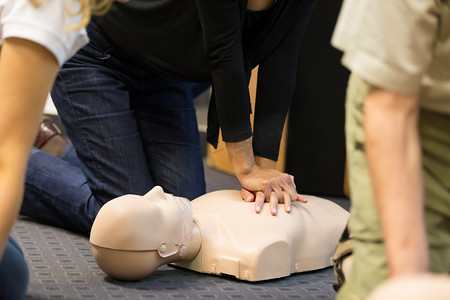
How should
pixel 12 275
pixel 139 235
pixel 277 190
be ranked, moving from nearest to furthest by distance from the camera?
pixel 12 275
pixel 139 235
pixel 277 190

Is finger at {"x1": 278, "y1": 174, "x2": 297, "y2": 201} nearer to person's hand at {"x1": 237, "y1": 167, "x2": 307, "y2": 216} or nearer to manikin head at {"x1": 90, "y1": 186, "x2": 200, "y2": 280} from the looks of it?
person's hand at {"x1": 237, "y1": 167, "x2": 307, "y2": 216}

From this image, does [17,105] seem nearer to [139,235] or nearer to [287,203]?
[139,235]

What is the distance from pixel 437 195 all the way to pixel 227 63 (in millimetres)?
781

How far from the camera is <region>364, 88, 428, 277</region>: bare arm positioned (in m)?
0.62

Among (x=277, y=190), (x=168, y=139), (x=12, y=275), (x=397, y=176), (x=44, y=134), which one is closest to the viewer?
(x=397, y=176)

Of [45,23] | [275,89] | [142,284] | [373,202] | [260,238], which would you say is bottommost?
[142,284]

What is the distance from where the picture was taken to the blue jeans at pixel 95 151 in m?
1.68

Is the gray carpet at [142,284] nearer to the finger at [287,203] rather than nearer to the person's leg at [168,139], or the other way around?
the finger at [287,203]

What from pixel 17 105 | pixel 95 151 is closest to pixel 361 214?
pixel 17 105

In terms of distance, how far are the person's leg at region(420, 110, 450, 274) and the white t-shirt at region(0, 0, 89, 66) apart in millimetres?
457

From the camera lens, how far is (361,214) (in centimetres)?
75

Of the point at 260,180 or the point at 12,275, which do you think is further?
the point at 260,180

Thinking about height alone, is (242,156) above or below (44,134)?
above

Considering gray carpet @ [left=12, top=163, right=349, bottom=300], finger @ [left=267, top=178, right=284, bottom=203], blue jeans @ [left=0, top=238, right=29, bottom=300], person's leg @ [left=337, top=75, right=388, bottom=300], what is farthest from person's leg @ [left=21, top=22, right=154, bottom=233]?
person's leg @ [left=337, top=75, right=388, bottom=300]
